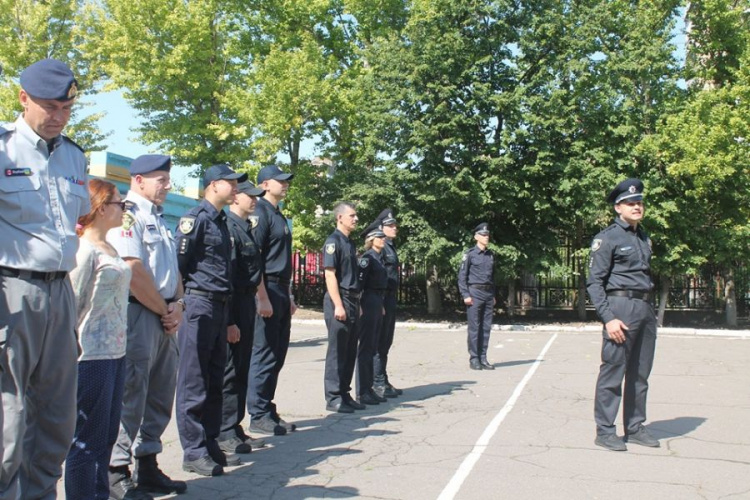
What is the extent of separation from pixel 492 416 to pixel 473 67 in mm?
16478

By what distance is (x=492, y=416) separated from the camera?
25.2 feet

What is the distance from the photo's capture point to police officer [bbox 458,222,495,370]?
11.8 m

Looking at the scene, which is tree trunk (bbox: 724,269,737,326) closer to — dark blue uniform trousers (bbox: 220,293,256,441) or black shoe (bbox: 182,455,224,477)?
dark blue uniform trousers (bbox: 220,293,256,441)

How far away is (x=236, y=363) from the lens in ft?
19.8

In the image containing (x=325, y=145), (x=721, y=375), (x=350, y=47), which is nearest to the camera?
(x=721, y=375)

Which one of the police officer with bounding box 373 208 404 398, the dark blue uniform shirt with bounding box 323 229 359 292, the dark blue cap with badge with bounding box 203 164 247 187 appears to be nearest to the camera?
the dark blue cap with badge with bounding box 203 164 247 187

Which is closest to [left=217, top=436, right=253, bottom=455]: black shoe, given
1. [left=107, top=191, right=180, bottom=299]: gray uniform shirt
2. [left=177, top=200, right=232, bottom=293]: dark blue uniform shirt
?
[left=177, top=200, right=232, bottom=293]: dark blue uniform shirt

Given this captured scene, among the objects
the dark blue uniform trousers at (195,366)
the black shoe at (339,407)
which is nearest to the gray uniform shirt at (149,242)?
the dark blue uniform trousers at (195,366)

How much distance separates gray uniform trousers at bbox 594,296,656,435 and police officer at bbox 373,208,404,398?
320 centimetres

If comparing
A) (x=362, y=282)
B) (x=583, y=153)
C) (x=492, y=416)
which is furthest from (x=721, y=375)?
(x=583, y=153)

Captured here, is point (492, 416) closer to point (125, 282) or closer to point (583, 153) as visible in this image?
point (125, 282)

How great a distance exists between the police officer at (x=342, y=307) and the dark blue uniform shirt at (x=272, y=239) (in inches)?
42.2

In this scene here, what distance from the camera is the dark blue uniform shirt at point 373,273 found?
28.3 feet

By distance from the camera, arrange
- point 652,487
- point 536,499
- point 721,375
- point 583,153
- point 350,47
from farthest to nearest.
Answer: point 350,47 < point 583,153 < point 721,375 < point 652,487 < point 536,499
